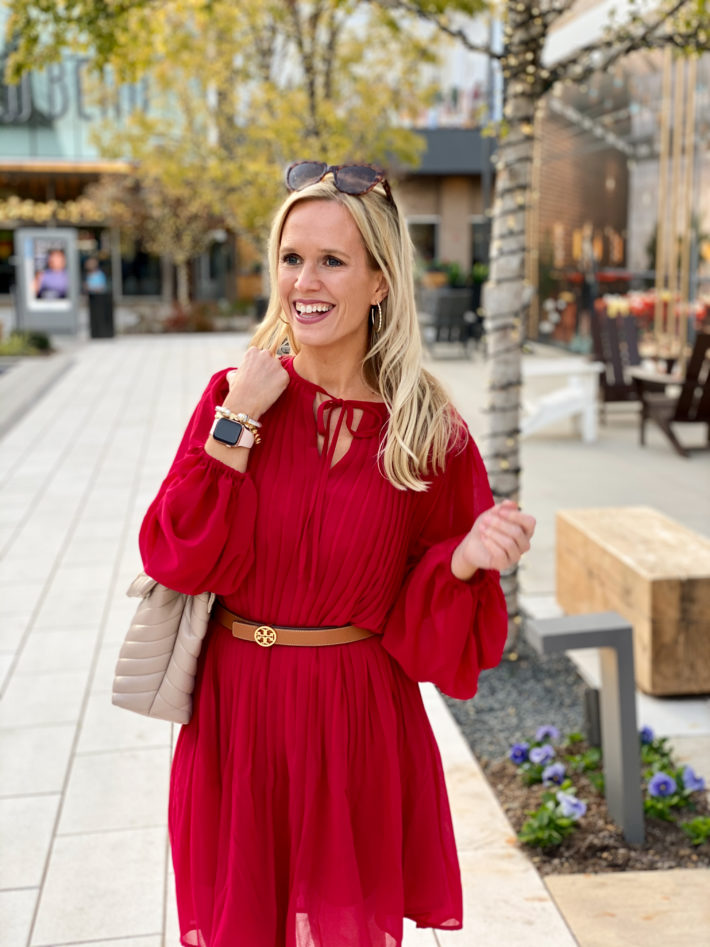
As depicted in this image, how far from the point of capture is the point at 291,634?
2.19m

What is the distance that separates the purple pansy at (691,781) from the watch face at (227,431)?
2.42m

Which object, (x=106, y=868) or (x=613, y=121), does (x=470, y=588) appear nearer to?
(x=106, y=868)

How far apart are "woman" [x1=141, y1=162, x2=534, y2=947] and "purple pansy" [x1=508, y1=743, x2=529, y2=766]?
1.90 metres

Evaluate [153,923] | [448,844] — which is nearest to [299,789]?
[448,844]

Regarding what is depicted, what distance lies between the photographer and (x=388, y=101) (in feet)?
55.0

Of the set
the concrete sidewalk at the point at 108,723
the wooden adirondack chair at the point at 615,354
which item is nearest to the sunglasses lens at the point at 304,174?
the concrete sidewalk at the point at 108,723

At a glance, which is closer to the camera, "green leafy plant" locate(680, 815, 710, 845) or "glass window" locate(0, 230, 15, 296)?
"green leafy plant" locate(680, 815, 710, 845)

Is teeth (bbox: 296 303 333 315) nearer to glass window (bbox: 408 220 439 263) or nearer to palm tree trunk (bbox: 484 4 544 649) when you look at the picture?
palm tree trunk (bbox: 484 4 544 649)

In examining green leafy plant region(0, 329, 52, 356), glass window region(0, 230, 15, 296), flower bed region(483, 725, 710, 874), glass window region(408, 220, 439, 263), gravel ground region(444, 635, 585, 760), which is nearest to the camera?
flower bed region(483, 725, 710, 874)

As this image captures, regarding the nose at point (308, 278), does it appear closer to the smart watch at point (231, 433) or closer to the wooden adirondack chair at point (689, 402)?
the smart watch at point (231, 433)

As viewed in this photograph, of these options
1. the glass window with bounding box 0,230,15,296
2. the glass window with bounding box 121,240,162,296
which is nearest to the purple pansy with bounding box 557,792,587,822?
the glass window with bounding box 121,240,162,296

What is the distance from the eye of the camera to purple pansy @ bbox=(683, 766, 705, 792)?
12.3 ft

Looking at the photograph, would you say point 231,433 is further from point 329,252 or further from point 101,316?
point 101,316

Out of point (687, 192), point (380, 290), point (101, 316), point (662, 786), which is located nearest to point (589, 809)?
point (662, 786)
